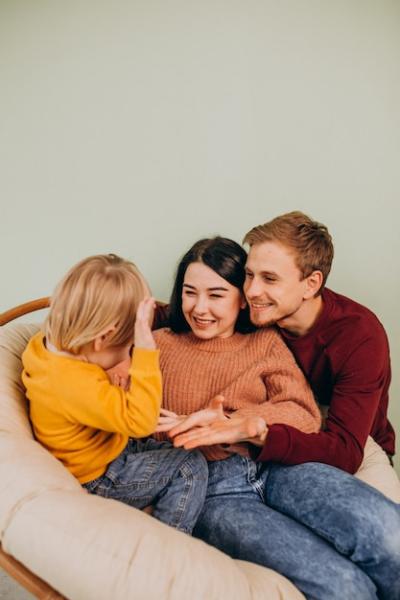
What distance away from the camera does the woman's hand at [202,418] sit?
1.29 m

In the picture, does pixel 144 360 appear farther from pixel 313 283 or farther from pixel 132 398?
pixel 313 283

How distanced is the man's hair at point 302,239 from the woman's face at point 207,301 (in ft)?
0.53

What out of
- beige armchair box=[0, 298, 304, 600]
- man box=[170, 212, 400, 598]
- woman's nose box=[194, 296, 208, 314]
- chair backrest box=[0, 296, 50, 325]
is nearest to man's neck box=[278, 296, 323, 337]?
man box=[170, 212, 400, 598]

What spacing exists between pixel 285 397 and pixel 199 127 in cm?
106

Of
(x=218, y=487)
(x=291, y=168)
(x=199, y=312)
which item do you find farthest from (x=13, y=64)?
(x=218, y=487)

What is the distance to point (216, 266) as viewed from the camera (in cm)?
150

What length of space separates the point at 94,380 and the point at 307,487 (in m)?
0.60

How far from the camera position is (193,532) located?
1.33m

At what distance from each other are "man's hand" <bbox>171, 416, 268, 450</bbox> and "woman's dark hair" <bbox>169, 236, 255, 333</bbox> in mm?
370

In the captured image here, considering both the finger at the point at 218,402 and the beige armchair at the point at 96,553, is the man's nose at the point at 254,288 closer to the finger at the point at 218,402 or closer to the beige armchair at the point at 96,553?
the finger at the point at 218,402

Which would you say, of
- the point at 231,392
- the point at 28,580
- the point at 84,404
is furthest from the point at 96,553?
the point at 231,392

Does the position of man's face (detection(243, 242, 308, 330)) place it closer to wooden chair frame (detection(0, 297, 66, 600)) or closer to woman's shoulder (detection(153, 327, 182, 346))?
woman's shoulder (detection(153, 327, 182, 346))

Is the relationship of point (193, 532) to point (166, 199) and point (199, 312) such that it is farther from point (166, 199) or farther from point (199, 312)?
point (166, 199)

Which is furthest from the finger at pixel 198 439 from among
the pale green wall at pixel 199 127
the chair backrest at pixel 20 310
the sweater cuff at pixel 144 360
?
the pale green wall at pixel 199 127
